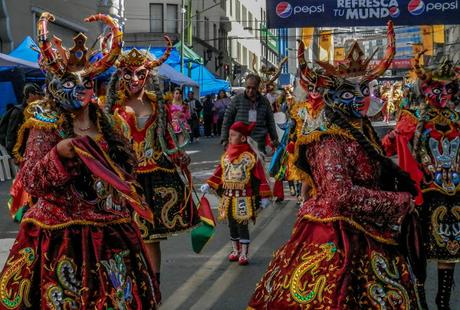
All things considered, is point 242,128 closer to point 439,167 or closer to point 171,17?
point 439,167

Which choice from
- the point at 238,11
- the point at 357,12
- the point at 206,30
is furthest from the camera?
the point at 238,11

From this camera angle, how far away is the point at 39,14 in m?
23.8

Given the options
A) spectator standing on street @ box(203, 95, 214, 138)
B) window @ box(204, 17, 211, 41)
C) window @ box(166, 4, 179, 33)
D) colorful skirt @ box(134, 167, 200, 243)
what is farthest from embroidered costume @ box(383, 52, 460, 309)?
window @ box(204, 17, 211, 41)

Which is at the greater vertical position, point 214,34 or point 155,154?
point 214,34

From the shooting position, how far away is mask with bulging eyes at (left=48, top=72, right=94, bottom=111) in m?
4.31

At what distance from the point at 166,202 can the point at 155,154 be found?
410mm

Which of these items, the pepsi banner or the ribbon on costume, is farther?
the pepsi banner

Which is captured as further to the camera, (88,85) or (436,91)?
(436,91)

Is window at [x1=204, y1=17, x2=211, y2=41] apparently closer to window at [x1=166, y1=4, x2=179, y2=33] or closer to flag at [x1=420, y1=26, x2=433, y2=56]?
window at [x1=166, y1=4, x2=179, y2=33]

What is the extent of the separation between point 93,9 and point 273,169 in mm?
23231

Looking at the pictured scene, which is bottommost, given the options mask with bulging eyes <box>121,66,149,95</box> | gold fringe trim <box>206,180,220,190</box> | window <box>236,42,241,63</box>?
gold fringe trim <box>206,180,220,190</box>

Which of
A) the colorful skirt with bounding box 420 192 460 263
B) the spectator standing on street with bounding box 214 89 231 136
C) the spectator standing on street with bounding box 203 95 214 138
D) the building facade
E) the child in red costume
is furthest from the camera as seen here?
the spectator standing on street with bounding box 203 95 214 138

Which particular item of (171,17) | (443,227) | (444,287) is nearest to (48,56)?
(443,227)

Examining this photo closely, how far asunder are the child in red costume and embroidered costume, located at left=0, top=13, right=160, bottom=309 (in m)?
3.80
